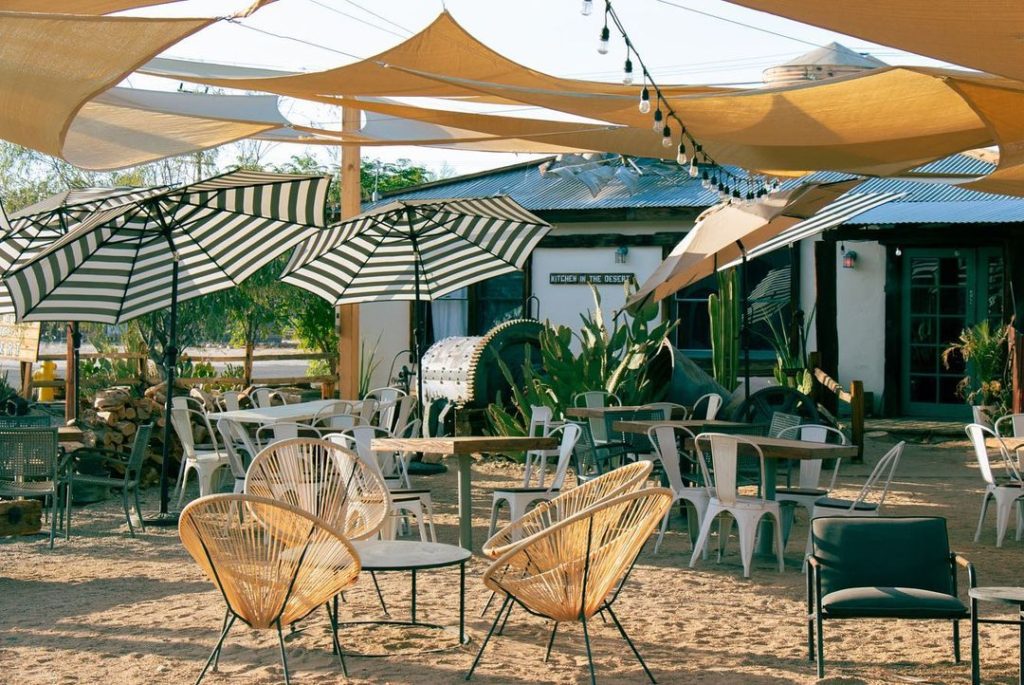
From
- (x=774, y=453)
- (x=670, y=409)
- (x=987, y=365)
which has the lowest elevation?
(x=774, y=453)

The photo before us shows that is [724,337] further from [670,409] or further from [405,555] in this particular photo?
[405,555]

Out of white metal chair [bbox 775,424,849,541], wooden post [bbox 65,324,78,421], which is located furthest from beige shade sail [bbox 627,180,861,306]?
wooden post [bbox 65,324,78,421]

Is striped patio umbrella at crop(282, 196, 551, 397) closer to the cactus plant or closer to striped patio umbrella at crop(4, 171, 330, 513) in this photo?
striped patio umbrella at crop(4, 171, 330, 513)

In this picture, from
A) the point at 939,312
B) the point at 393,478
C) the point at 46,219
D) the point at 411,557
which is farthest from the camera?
the point at 939,312

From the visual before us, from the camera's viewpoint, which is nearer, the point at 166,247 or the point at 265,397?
the point at 166,247

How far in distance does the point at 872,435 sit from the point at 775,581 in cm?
771

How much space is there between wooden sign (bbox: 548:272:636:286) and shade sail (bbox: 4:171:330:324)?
5926mm

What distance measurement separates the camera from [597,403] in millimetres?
10094

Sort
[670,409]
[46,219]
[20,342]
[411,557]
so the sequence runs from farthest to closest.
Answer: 1. [20,342]
2. [46,219]
3. [670,409]
4. [411,557]

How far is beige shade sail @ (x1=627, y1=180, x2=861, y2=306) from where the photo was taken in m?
9.27

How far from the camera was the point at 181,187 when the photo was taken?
27.6 ft

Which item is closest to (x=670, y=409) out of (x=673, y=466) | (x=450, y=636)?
(x=673, y=466)

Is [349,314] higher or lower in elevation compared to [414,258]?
lower

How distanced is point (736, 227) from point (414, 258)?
10.1ft
